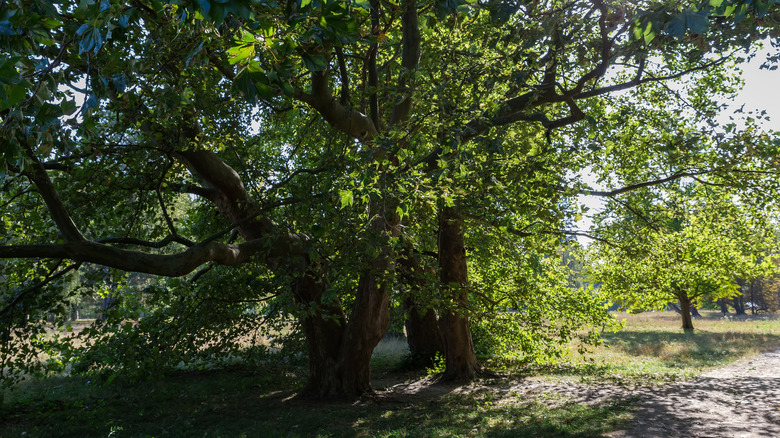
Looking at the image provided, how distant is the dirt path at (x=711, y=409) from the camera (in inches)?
285

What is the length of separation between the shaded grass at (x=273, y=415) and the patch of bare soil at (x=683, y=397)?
0.44 m

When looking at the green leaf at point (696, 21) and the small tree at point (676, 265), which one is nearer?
the green leaf at point (696, 21)

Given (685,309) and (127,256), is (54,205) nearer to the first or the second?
(127,256)

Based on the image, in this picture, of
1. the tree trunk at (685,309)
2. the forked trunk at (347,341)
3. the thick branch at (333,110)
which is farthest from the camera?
the tree trunk at (685,309)

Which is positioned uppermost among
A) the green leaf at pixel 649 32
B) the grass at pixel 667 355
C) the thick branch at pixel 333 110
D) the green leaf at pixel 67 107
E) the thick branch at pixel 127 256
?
the thick branch at pixel 333 110

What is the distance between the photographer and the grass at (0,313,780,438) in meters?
8.40

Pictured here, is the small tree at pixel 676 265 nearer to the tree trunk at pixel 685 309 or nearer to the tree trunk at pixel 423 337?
the tree trunk at pixel 685 309

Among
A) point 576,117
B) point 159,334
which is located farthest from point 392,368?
point 576,117

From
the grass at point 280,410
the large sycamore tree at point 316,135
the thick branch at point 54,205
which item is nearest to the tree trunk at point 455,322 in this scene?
the large sycamore tree at point 316,135

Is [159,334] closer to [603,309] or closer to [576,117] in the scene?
[576,117]

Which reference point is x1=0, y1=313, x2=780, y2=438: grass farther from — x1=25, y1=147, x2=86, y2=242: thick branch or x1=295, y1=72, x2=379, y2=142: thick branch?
x1=295, y1=72, x2=379, y2=142: thick branch

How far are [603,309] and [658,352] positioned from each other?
323 inches

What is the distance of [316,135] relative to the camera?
1288 centimetres

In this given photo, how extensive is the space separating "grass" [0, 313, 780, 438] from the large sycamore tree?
5.00 ft
